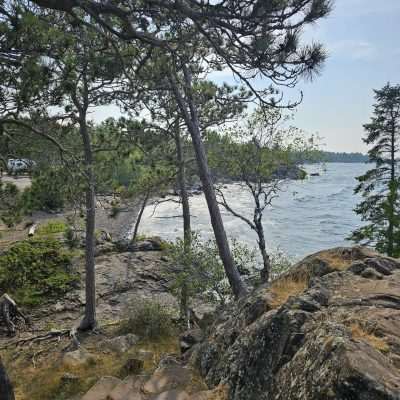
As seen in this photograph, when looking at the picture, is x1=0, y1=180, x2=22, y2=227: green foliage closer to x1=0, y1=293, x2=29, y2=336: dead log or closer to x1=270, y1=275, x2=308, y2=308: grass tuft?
x1=270, y1=275, x2=308, y2=308: grass tuft

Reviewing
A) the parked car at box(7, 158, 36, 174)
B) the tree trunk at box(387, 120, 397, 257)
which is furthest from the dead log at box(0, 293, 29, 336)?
the tree trunk at box(387, 120, 397, 257)

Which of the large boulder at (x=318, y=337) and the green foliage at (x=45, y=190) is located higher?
the green foliage at (x=45, y=190)

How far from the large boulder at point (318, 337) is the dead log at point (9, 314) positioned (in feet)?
29.9

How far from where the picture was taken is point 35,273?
697 inches

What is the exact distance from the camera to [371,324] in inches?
139

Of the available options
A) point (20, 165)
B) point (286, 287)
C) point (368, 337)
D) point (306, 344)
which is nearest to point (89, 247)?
point (20, 165)

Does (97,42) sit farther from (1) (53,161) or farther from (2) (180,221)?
(2) (180,221)

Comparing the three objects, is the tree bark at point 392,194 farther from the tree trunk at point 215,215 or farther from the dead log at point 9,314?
the dead log at point 9,314

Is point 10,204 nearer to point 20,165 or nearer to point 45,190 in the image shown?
point 20,165

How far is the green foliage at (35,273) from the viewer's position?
16125mm

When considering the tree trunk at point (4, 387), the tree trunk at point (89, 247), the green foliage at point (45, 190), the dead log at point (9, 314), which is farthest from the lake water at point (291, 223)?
the tree trunk at point (4, 387)

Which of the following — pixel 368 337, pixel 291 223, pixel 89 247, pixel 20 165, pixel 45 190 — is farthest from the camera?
pixel 291 223

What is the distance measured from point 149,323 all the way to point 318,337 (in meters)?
9.29

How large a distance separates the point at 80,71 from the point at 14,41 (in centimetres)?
310
